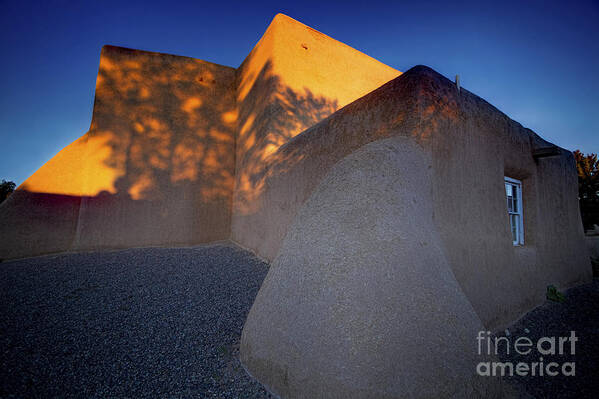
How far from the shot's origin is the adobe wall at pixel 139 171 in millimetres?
6309

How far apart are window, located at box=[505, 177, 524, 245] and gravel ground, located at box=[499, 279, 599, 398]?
3.60 ft

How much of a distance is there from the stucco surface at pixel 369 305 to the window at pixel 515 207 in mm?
3002

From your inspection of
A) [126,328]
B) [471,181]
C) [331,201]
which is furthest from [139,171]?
[471,181]

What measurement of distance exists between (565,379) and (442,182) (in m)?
2.24

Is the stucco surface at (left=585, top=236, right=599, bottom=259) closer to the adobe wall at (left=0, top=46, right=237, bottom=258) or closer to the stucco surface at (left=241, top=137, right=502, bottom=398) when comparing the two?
the stucco surface at (left=241, top=137, right=502, bottom=398)

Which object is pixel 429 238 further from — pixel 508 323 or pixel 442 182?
pixel 508 323

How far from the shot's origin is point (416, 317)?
167cm

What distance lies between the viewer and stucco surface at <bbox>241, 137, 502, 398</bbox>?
1571mm

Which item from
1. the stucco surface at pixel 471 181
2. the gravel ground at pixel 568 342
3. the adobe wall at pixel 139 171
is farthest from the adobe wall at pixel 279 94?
the gravel ground at pixel 568 342

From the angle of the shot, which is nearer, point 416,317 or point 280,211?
point 416,317

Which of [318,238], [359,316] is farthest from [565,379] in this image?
[318,238]

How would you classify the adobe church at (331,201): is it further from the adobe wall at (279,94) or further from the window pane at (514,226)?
the window pane at (514,226)

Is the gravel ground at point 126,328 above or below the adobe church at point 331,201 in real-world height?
below

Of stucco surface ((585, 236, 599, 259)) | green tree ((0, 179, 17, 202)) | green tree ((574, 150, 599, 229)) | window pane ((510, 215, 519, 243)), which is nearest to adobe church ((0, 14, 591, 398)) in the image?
window pane ((510, 215, 519, 243))
